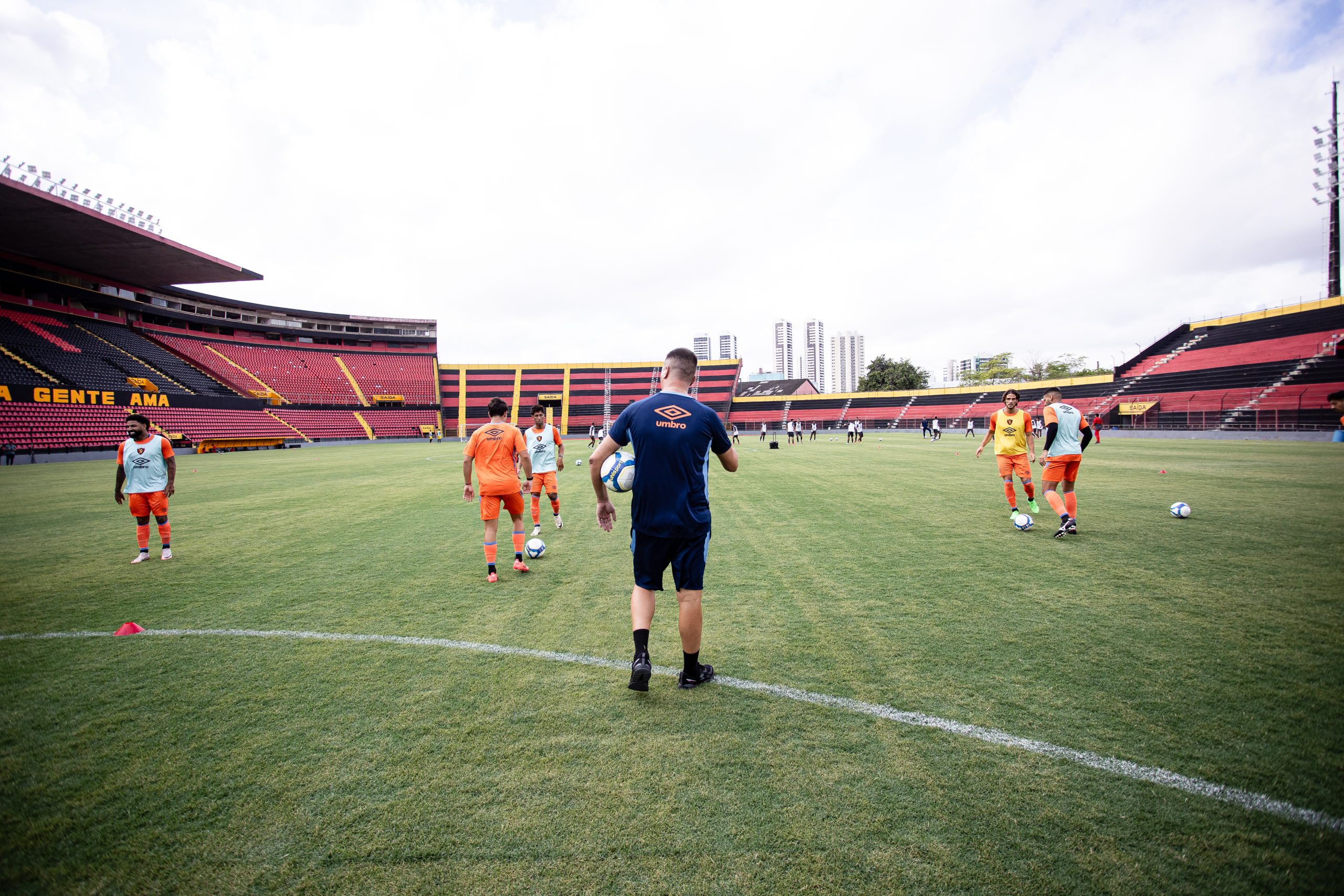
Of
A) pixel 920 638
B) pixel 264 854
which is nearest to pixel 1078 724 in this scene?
pixel 920 638

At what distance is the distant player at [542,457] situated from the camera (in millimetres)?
8656

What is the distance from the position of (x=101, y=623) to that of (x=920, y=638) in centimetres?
712

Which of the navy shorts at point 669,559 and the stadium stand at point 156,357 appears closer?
the navy shorts at point 669,559

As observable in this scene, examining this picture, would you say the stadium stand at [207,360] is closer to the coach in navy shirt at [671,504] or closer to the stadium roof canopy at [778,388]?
the coach in navy shirt at [671,504]

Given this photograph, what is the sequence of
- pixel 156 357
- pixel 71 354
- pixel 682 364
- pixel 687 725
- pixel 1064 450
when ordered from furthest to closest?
1. pixel 156 357
2. pixel 71 354
3. pixel 1064 450
4. pixel 682 364
5. pixel 687 725

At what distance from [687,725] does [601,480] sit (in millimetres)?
1627

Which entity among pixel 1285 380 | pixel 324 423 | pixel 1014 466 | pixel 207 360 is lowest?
pixel 1014 466

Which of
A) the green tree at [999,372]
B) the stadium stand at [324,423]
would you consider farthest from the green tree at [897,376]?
the stadium stand at [324,423]

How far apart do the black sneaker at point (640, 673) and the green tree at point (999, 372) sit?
91.5 metres

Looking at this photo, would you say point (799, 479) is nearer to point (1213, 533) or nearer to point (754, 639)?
point (1213, 533)

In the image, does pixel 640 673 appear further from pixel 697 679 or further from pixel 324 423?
pixel 324 423

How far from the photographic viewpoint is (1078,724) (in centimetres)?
304

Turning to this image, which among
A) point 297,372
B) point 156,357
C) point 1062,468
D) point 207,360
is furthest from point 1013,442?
point 297,372

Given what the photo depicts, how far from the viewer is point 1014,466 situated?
8.79 metres
